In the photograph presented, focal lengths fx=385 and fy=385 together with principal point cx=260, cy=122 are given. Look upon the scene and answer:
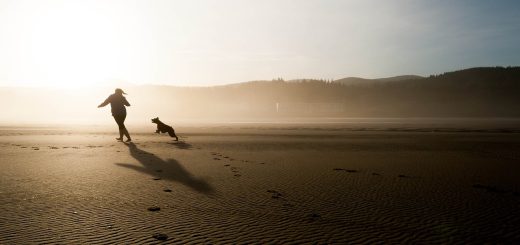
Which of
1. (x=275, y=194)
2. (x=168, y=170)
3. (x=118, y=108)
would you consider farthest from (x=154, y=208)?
(x=118, y=108)

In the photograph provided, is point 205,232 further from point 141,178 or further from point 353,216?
point 141,178

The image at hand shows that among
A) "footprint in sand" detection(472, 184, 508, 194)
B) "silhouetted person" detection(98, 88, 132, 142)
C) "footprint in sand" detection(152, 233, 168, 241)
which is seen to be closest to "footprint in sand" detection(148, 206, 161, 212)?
"footprint in sand" detection(152, 233, 168, 241)

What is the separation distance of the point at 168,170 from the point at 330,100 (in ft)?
323

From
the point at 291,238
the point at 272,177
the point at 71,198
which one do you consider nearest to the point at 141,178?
the point at 71,198

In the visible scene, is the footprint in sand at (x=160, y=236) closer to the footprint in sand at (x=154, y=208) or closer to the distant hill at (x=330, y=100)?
the footprint in sand at (x=154, y=208)

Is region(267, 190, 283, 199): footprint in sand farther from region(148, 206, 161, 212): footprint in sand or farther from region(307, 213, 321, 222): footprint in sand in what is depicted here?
region(148, 206, 161, 212): footprint in sand

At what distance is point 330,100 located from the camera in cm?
10450

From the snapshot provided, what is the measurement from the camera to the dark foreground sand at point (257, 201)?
13.6ft

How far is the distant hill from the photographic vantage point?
8238 cm

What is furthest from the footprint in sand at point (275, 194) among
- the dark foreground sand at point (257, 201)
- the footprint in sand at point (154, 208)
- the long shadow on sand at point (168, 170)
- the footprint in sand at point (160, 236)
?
the footprint in sand at point (160, 236)

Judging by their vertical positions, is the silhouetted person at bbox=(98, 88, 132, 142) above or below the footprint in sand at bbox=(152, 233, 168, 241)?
above

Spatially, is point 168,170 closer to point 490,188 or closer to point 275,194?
point 275,194

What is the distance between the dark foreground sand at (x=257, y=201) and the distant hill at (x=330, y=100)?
63552mm

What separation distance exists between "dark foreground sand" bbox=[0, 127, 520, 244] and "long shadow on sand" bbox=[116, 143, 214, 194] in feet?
0.10
